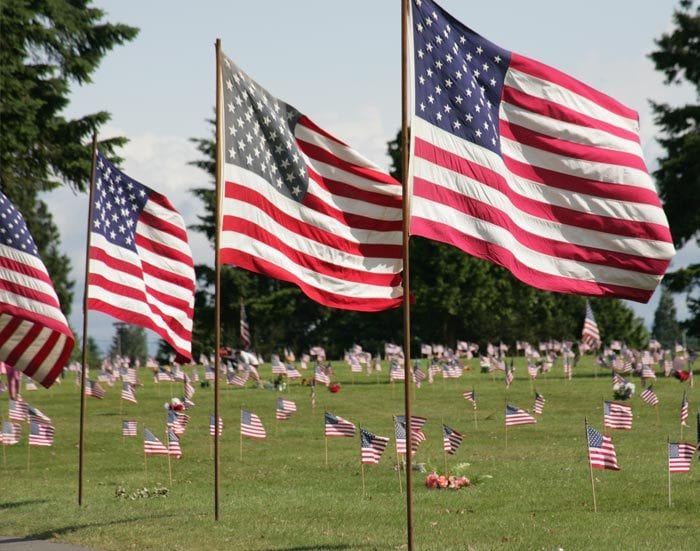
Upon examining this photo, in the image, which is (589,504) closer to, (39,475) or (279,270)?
(279,270)

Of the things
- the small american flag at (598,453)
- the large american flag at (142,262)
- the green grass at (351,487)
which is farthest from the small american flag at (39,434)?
the small american flag at (598,453)

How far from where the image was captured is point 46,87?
4153 cm

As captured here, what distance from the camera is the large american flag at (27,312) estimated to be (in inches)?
746

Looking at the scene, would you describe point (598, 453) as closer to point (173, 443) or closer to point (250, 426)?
point (173, 443)

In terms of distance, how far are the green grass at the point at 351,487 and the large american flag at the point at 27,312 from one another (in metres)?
2.52

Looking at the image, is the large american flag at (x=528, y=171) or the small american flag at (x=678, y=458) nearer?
the large american flag at (x=528, y=171)

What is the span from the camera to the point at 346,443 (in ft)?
109

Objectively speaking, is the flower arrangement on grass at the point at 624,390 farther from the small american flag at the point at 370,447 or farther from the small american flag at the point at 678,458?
the small american flag at the point at 678,458

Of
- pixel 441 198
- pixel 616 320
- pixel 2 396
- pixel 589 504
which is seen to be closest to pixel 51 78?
pixel 2 396

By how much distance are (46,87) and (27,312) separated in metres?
24.1

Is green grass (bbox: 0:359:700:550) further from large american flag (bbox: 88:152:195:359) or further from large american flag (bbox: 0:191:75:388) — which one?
large american flag (bbox: 88:152:195:359)

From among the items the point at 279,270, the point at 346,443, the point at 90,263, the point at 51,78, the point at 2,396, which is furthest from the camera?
the point at 2,396

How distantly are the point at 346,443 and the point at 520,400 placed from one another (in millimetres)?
12194

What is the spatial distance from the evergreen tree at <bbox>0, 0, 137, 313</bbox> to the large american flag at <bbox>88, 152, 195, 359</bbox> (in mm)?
19421
